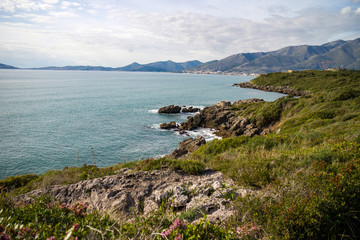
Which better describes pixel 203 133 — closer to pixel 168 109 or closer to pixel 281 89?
pixel 168 109

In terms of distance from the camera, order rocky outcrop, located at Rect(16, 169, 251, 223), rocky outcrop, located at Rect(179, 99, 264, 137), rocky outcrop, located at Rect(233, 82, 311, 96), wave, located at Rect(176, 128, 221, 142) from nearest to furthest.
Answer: rocky outcrop, located at Rect(16, 169, 251, 223) < rocky outcrop, located at Rect(179, 99, 264, 137) < wave, located at Rect(176, 128, 221, 142) < rocky outcrop, located at Rect(233, 82, 311, 96)

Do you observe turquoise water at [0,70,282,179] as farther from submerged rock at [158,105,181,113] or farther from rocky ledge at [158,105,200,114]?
rocky ledge at [158,105,200,114]

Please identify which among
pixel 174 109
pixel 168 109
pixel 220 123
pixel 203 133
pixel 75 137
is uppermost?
pixel 168 109

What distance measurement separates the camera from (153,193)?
18.9ft

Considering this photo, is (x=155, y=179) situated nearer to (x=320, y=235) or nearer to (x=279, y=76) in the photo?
(x=320, y=235)

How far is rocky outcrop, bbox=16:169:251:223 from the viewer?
4.73m

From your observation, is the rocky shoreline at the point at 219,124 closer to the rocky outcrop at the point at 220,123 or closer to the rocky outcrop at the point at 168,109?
the rocky outcrop at the point at 220,123

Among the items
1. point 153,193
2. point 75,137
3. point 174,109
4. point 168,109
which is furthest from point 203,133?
point 153,193

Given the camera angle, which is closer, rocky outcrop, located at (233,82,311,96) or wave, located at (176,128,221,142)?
wave, located at (176,128,221,142)

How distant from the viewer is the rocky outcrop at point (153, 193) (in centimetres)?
473

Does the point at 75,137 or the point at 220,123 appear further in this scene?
the point at 220,123

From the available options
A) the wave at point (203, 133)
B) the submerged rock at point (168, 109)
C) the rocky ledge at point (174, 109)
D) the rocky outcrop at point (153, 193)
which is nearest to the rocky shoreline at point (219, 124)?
the wave at point (203, 133)

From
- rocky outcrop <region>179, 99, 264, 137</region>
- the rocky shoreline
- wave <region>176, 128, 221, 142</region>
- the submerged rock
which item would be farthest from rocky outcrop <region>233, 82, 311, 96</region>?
wave <region>176, 128, 221, 142</region>

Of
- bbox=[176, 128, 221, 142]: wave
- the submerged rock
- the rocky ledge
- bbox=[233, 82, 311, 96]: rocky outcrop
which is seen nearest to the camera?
bbox=[176, 128, 221, 142]: wave
